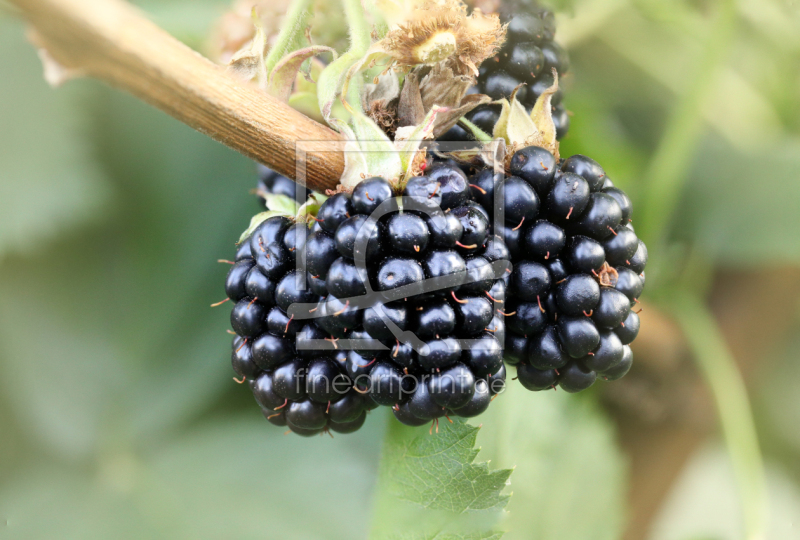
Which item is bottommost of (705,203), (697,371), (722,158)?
(697,371)

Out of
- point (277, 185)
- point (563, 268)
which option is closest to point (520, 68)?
point (563, 268)

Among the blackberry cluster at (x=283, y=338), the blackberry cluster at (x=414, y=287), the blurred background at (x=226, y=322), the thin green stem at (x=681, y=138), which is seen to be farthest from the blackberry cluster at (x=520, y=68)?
the thin green stem at (x=681, y=138)

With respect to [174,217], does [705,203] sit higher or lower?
higher

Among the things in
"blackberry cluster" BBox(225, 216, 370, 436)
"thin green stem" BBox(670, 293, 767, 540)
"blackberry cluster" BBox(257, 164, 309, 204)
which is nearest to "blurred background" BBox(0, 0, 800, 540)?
"thin green stem" BBox(670, 293, 767, 540)

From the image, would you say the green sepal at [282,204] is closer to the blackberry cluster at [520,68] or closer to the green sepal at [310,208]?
the green sepal at [310,208]

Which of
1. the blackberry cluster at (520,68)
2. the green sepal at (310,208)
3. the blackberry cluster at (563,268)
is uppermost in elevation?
the blackberry cluster at (520,68)

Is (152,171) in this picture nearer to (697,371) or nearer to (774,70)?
(697,371)

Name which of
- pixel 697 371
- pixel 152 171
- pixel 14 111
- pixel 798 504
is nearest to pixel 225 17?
pixel 152 171

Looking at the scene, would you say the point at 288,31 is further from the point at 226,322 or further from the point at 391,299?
the point at 226,322
